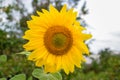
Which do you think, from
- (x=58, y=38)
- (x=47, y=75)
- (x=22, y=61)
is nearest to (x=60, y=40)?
(x=58, y=38)

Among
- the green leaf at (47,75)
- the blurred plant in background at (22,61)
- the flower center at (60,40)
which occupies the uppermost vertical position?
the blurred plant in background at (22,61)

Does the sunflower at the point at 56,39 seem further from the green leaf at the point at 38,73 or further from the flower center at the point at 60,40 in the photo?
the green leaf at the point at 38,73

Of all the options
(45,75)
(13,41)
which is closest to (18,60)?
(13,41)

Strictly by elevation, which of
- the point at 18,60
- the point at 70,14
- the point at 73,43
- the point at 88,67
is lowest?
the point at 73,43

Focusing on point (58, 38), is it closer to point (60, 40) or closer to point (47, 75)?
point (60, 40)

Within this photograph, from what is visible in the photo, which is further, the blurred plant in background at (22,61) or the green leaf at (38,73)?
the blurred plant in background at (22,61)

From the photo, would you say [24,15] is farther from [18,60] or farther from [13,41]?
[18,60]

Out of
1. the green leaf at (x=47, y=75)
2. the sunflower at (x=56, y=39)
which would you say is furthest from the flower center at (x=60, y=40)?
the green leaf at (x=47, y=75)
